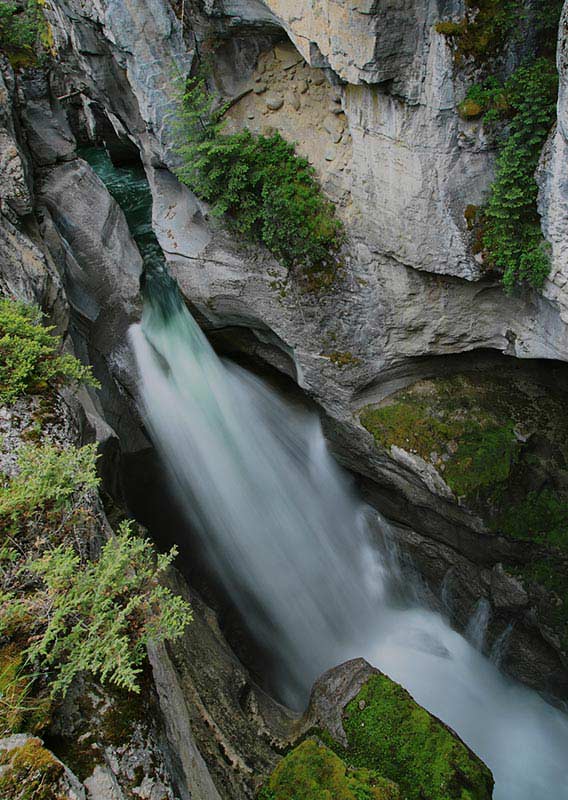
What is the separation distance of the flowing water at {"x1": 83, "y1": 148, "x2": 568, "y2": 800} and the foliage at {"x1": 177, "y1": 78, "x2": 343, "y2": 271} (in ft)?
9.56

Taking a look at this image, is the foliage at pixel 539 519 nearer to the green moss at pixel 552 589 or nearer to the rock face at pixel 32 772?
the green moss at pixel 552 589

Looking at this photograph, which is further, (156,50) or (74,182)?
(74,182)

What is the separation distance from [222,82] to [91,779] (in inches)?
368

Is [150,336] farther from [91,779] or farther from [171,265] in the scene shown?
[91,779]

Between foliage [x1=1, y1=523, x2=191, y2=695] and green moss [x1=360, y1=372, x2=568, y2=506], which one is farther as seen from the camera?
green moss [x1=360, y1=372, x2=568, y2=506]

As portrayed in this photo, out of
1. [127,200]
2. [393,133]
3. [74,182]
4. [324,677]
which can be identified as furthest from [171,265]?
[324,677]

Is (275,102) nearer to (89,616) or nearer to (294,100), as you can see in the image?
(294,100)

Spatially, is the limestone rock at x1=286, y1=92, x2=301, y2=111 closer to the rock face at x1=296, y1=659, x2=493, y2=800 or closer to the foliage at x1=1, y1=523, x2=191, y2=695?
the foliage at x1=1, y1=523, x2=191, y2=695

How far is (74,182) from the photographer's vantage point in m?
10.7

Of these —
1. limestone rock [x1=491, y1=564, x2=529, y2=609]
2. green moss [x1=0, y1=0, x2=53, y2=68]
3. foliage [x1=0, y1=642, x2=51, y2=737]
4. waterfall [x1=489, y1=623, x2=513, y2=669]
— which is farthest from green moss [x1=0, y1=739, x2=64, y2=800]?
green moss [x1=0, y1=0, x2=53, y2=68]

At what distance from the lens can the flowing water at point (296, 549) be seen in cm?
954

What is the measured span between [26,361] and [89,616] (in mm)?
2701

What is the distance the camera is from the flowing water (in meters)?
9.54

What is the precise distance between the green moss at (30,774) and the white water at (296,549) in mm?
7030
